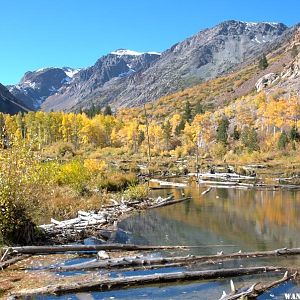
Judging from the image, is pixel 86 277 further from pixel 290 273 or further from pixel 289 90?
pixel 289 90

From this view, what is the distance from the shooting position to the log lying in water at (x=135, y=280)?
1348cm

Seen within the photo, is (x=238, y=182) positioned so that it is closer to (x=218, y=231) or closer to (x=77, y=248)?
(x=218, y=231)

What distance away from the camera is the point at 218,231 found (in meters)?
24.7

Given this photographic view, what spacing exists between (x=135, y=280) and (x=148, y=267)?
1877 mm

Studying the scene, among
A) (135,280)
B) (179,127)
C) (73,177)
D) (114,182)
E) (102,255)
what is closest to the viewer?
(135,280)

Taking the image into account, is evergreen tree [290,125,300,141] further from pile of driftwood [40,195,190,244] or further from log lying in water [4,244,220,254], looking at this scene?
log lying in water [4,244,220,254]

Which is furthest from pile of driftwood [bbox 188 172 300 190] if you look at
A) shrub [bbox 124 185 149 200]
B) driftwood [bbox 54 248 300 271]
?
driftwood [bbox 54 248 300 271]

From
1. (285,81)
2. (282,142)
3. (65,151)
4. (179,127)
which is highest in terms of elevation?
(285,81)

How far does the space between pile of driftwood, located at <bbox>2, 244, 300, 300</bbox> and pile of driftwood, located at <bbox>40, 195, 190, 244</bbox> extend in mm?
2768

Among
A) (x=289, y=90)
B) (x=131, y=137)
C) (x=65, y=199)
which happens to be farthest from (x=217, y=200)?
(x=289, y=90)

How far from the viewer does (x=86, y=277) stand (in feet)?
50.3

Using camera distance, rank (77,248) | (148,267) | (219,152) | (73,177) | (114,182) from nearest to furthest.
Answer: (148,267)
(77,248)
(73,177)
(114,182)
(219,152)

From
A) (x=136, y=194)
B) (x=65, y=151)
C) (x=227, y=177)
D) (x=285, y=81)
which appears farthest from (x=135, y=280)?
(x=285, y=81)

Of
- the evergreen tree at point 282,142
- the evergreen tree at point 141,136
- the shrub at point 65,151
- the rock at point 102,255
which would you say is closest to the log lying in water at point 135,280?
the rock at point 102,255
